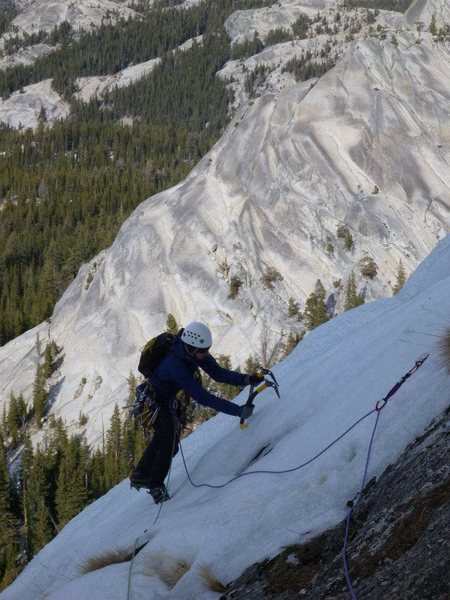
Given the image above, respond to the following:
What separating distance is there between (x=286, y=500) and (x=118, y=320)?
48741mm

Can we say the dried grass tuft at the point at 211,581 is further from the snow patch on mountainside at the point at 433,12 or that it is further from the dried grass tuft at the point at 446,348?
the snow patch on mountainside at the point at 433,12

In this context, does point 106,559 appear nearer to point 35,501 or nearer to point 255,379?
point 255,379

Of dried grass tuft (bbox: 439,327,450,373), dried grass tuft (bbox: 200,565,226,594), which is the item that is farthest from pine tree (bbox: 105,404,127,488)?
dried grass tuft (bbox: 439,327,450,373)

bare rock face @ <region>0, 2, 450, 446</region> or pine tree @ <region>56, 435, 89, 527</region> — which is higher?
bare rock face @ <region>0, 2, 450, 446</region>

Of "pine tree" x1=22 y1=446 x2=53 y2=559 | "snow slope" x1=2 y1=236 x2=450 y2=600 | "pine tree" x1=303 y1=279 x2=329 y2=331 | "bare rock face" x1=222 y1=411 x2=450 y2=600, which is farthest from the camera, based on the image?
"pine tree" x1=303 y1=279 x2=329 y2=331

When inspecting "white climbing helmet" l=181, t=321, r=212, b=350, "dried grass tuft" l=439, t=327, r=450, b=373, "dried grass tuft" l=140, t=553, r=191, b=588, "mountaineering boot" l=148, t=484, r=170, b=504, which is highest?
"white climbing helmet" l=181, t=321, r=212, b=350

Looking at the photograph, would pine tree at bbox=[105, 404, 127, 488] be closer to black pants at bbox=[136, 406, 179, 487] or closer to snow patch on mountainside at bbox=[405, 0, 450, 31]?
black pants at bbox=[136, 406, 179, 487]

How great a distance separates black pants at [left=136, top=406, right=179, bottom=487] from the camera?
8.62m

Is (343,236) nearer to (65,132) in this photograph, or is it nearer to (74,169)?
(74,169)

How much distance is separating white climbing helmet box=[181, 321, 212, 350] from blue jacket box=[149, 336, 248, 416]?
0.64 feet

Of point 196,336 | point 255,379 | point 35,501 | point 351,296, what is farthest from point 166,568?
point 35,501

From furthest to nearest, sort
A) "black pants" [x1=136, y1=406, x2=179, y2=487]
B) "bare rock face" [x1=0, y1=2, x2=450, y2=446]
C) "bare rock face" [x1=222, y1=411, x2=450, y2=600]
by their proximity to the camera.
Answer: "bare rock face" [x1=0, y1=2, x2=450, y2=446] < "black pants" [x1=136, y1=406, x2=179, y2=487] < "bare rock face" [x1=222, y1=411, x2=450, y2=600]

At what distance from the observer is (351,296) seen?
4788 centimetres

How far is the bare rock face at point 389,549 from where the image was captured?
3.79 metres
